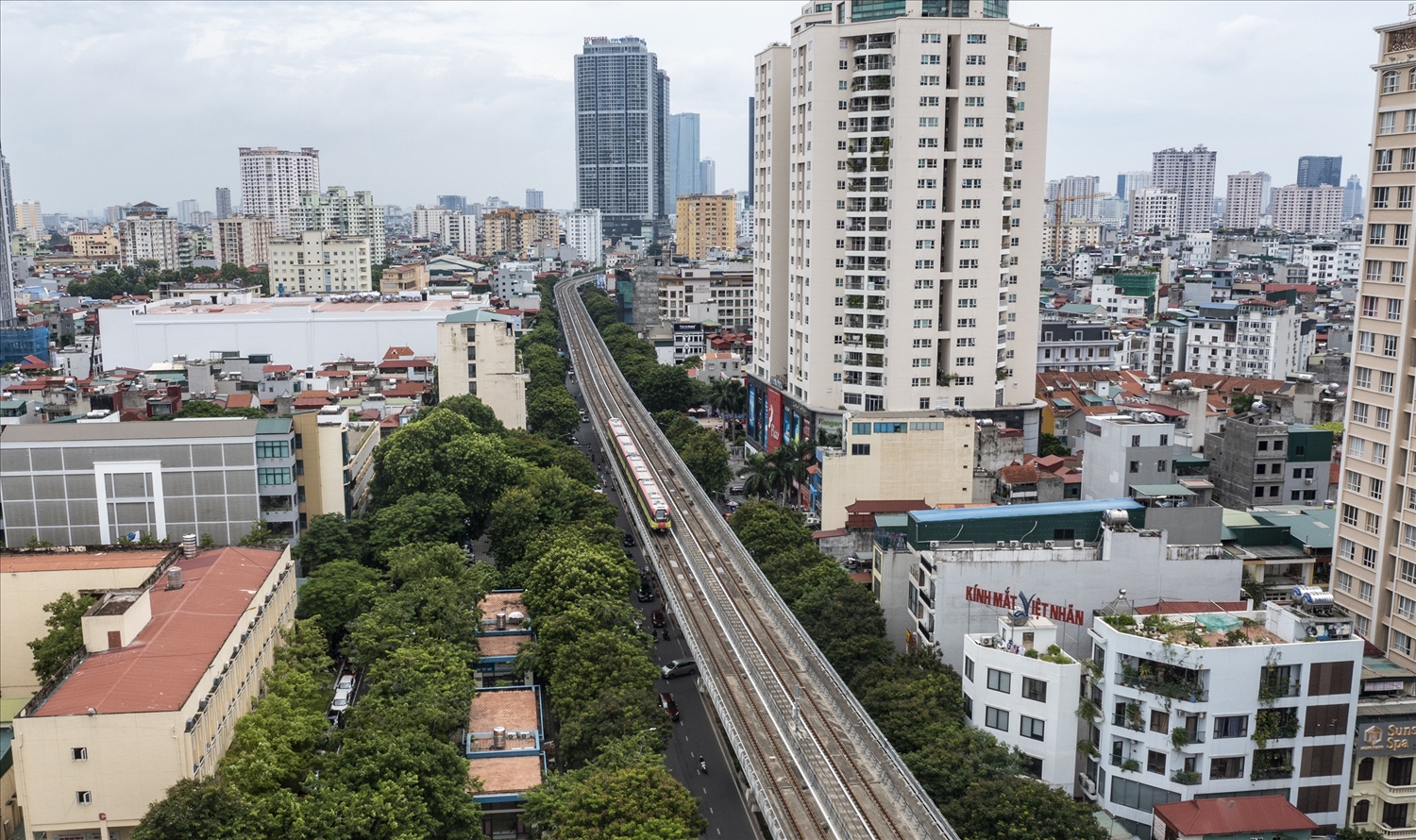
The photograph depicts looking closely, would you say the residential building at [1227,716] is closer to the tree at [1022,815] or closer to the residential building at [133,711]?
the tree at [1022,815]

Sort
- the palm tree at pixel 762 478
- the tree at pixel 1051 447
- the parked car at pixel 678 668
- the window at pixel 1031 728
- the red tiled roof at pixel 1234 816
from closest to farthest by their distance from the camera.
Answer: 1. the red tiled roof at pixel 1234 816
2. the window at pixel 1031 728
3. the parked car at pixel 678 668
4. the palm tree at pixel 762 478
5. the tree at pixel 1051 447

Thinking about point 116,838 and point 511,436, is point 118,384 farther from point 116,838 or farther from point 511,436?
point 116,838

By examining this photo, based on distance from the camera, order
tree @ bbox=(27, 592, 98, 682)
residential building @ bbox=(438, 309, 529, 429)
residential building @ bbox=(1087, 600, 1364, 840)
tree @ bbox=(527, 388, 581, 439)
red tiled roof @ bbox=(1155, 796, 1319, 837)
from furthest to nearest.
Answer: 1. tree @ bbox=(527, 388, 581, 439)
2. residential building @ bbox=(438, 309, 529, 429)
3. tree @ bbox=(27, 592, 98, 682)
4. residential building @ bbox=(1087, 600, 1364, 840)
5. red tiled roof @ bbox=(1155, 796, 1319, 837)

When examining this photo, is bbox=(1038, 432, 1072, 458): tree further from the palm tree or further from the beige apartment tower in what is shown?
the beige apartment tower

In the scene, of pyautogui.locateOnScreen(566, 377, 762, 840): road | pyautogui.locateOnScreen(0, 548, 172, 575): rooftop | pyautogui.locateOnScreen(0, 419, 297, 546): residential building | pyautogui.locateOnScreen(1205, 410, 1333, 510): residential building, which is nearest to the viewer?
pyautogui.locateOnScreen(566, 377, 762, 840): road

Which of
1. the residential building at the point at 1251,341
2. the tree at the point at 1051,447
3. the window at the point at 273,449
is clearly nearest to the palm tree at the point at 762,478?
the tree at the point at 1051,447

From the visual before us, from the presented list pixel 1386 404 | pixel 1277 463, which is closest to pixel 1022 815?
pixel 1386 404

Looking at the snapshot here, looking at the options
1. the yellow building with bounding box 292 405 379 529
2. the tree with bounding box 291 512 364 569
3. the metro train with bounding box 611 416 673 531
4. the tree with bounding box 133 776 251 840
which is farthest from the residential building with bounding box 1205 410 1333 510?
the tree with bounding box 133 776 251 840
